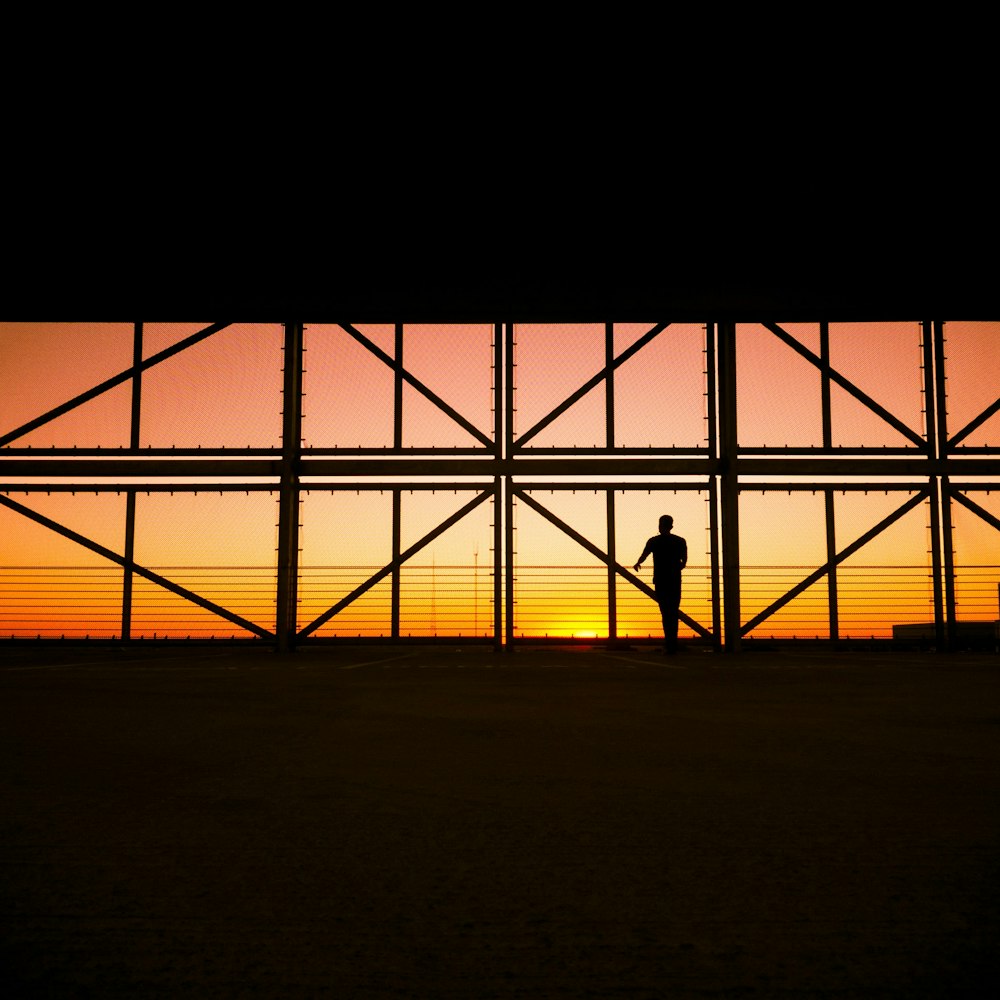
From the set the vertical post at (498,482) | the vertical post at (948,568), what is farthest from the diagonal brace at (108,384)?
the vertical post at (948,568)

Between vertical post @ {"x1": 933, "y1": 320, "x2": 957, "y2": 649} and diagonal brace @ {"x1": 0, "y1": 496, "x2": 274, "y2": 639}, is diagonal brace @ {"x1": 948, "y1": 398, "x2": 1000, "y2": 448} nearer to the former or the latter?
vertical post @ {"x1": 933, "y1": 320, "x2": 957, "y2": 649}

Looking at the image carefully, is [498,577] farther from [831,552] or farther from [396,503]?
[831,552]

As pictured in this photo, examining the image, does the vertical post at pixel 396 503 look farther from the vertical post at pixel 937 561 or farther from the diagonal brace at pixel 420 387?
the vertical post at pixel 937 561

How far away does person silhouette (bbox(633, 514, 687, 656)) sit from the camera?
9844 mm

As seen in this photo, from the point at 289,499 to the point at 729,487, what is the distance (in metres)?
5.79

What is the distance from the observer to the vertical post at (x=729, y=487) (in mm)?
11344

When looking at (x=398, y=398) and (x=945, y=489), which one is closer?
(x=945, y=489)

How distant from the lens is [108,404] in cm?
1213

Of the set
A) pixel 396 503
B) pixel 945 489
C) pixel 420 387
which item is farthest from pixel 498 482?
pixel 945 489

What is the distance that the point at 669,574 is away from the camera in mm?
9844
